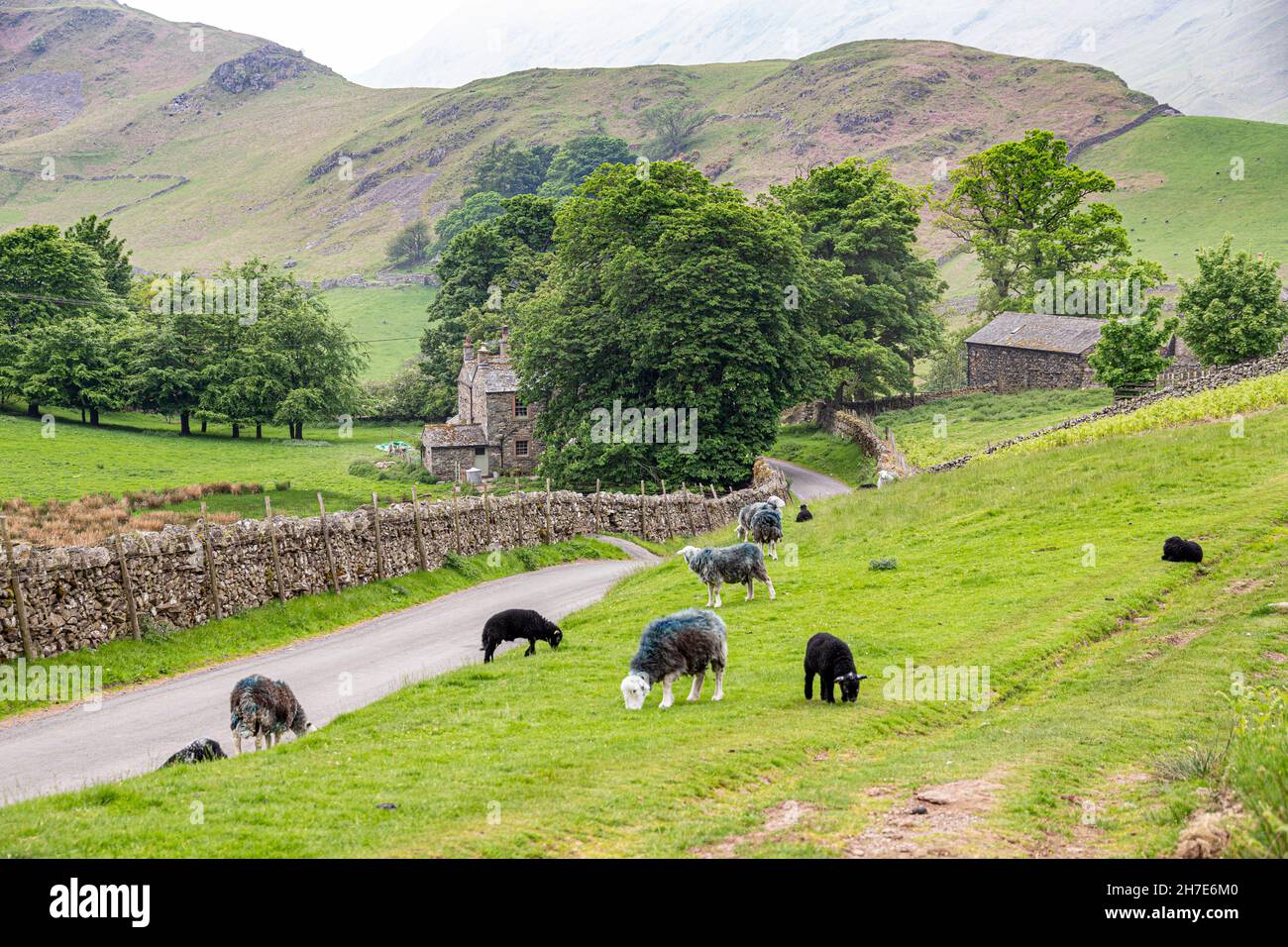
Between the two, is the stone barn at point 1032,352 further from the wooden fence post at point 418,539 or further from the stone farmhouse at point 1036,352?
the wooden fence post at point 418,539

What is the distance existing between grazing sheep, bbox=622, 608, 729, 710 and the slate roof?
67.8 m

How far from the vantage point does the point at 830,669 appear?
17875 mm

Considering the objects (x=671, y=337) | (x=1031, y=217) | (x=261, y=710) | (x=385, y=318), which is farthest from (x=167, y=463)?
(x=385, y=318)

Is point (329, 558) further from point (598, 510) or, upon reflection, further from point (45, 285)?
point (45, 285)

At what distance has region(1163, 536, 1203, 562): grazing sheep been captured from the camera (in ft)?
90.0

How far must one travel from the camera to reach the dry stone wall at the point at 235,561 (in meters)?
25.5

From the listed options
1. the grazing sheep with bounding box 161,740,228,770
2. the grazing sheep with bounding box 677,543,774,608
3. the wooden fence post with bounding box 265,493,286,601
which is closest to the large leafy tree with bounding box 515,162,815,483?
the wooden fence post with bounding box 265,493,286,601

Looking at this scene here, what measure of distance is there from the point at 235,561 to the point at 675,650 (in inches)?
732

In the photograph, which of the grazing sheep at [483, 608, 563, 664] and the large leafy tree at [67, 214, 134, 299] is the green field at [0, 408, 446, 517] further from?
the grazing sheep at [483, 608, 563, 664]

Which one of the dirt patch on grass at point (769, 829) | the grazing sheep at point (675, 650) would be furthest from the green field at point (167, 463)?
the dirt patch on grass at point (769, 829)

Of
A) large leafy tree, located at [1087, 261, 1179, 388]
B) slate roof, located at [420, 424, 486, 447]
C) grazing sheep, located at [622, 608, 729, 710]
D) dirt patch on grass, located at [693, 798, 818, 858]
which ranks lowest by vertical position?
dirt patch on grass, located at [693, 798, 818, 858]
